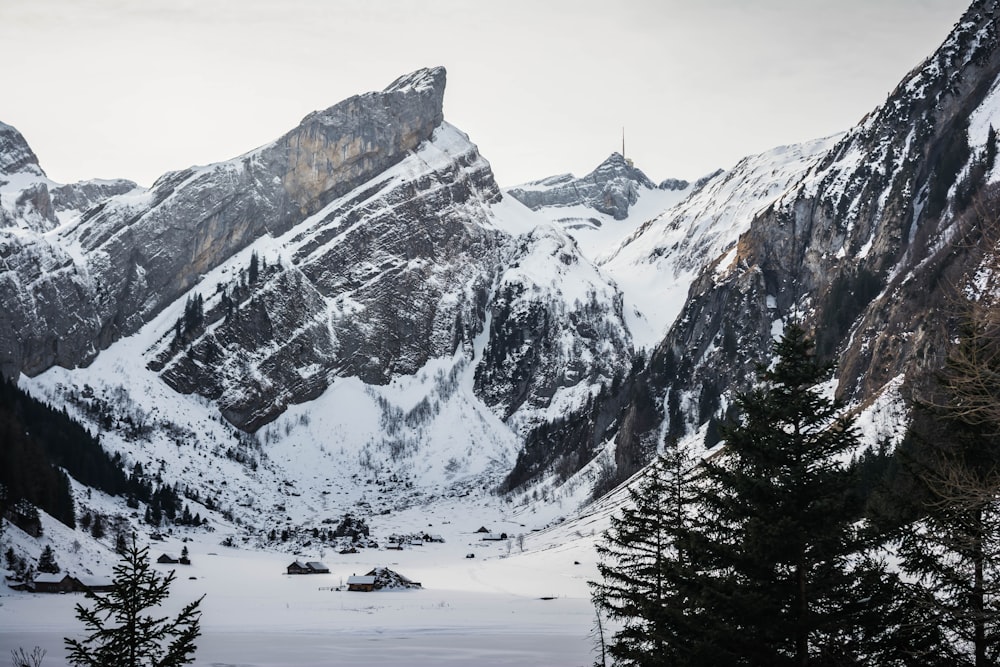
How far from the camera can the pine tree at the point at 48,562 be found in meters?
85.5

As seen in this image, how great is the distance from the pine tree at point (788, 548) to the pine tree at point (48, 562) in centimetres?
8082

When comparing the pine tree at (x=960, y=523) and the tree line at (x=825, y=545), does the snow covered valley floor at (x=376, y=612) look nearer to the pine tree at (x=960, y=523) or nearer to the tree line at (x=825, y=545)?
the tree line at (x=825, y=545)

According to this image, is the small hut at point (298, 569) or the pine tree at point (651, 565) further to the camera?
the small hut at point (298, 569)

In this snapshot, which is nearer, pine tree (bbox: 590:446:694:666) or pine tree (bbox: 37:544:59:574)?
pine tree (bbox: 590:446:694:666)

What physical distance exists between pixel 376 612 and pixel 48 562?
31.0 meters

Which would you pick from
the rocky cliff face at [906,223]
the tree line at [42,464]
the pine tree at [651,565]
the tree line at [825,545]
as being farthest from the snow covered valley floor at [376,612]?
the rocky cliff face at [906,223]

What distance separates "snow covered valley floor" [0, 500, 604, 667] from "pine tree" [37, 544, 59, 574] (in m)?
4.91

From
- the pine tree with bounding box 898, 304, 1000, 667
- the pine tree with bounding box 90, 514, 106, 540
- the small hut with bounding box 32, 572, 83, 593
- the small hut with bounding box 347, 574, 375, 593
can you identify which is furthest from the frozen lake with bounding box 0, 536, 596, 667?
the pine tree with bounding box 898, 304, 1000, 667

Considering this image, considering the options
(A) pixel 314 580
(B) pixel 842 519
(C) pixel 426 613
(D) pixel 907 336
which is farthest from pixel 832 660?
(D) pixel 907 336

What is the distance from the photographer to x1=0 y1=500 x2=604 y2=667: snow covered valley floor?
5962 cm

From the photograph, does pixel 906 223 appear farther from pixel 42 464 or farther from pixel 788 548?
pixel 788 548

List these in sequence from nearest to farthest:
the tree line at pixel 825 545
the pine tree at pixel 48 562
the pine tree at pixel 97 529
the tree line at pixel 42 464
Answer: the tree line at pixel 825 545 < the pine tree at pixel 48 562 < the tree line at pixel 42 464 < the pine tree at pixel 97 529

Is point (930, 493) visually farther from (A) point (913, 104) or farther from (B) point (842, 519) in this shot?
(A) point (913, 104)

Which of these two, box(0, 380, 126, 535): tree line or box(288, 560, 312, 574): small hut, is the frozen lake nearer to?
box(288, 560, 312, 574): small hut
